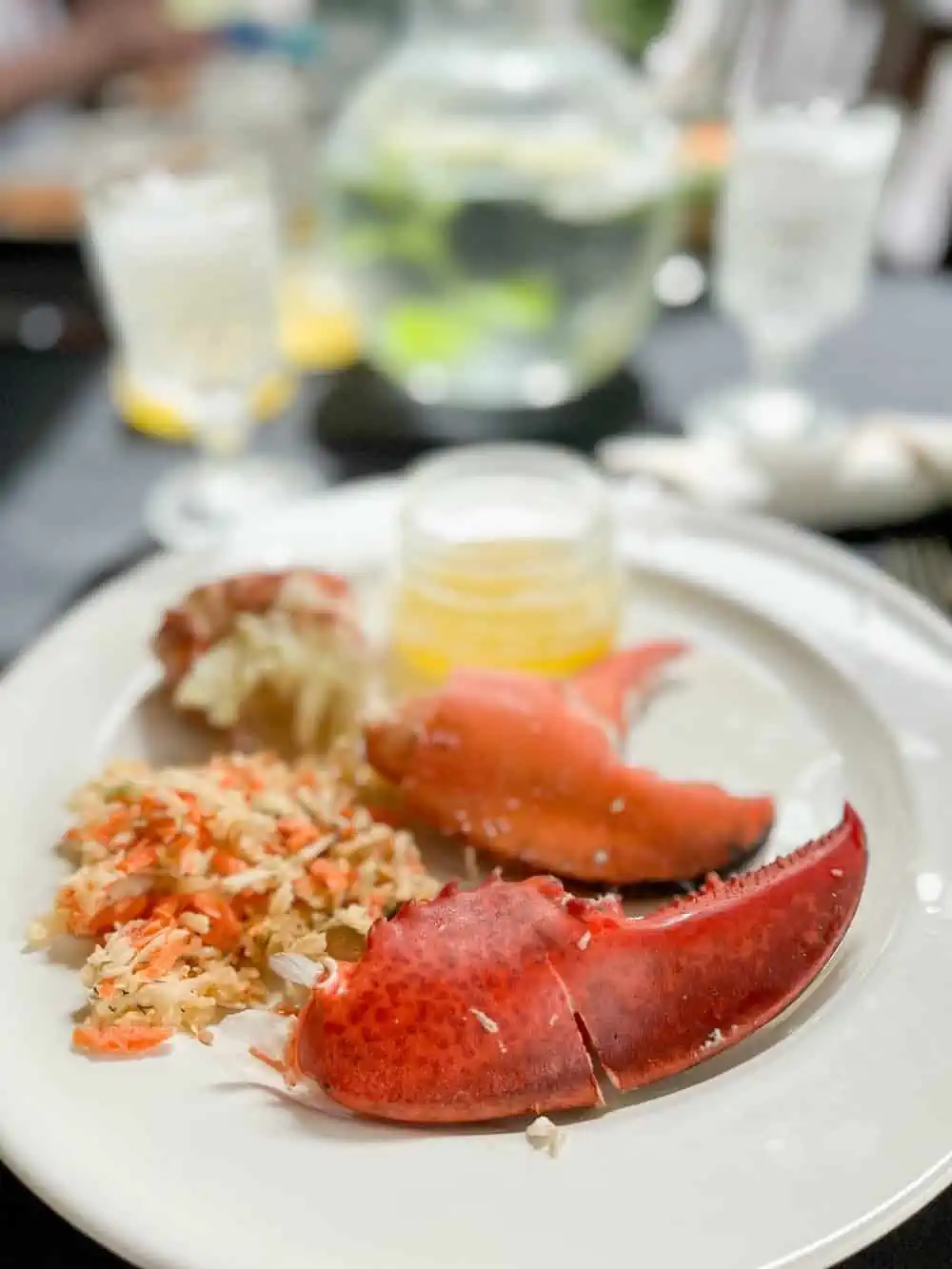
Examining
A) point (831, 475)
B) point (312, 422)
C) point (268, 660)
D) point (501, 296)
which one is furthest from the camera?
point (312, 422)

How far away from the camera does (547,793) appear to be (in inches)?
29.5

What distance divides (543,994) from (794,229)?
1029 millimetres

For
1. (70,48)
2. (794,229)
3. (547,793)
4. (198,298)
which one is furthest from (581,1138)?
(70,48)

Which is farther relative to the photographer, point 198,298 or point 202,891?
point 198,298

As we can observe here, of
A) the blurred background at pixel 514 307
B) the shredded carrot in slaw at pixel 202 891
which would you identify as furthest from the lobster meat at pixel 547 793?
the blurred background at pixel 514 307

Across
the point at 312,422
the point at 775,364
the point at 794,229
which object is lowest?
Result: the point at 312,422

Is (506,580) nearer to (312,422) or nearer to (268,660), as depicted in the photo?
(268,660)

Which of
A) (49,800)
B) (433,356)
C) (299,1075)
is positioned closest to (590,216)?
(433,356)

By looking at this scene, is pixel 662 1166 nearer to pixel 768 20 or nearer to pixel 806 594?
pixel 806 594

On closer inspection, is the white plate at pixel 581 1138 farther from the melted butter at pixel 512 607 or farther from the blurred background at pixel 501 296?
the blurred background at pixel 501 296

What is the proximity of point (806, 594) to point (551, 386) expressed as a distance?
1.77ft

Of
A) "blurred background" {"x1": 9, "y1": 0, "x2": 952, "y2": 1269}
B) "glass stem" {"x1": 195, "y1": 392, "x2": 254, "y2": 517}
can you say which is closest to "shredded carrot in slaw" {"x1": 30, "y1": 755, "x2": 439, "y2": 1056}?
"blurred background" {"x1": 9, "y1": 0, "x2": 952, "y2": 1269}

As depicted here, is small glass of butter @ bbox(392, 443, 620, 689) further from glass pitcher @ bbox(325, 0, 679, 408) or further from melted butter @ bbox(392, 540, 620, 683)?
glass pitcher @ bbox(325, 0, 679, 408)

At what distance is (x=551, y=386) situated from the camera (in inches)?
55.6
